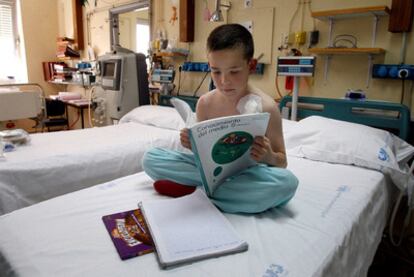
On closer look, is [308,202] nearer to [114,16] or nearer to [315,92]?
[315,92]

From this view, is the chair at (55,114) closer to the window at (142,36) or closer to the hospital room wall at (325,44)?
the window at (142,36)

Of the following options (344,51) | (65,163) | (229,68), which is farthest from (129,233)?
(344,51)

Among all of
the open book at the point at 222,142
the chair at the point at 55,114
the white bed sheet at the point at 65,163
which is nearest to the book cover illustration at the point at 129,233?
the open book at the point at 222,142

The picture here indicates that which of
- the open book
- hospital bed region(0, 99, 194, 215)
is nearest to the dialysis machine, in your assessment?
hospital bed region(0, 99, 194, 215)

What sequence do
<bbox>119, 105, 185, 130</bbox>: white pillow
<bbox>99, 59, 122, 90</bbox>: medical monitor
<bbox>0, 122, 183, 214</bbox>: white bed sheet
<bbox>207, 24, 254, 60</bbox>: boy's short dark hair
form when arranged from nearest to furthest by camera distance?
1. <bbox>207, 24, 254, 60</bbox>: boy's short dark hair
2. <bbox>0, 122, 183, 214</bbox>: white bed sheet
3. <bbox>119, 105, 185, 130</bbox>: white pillow
4. <bbox>99, 59, 122, 90</bbox>: medical monitor

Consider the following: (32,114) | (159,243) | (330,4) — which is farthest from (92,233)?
(32,114)

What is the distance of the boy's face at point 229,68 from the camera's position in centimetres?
102

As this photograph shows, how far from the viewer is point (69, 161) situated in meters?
1.56

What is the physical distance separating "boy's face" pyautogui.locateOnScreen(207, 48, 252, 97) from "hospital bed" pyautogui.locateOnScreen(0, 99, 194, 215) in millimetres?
894

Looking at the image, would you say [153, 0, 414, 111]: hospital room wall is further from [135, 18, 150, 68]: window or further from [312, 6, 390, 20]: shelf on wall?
[135, 18, 150, 68]: window

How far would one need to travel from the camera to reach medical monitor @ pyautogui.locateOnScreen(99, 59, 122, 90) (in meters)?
2.60

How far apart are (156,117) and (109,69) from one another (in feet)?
2.57

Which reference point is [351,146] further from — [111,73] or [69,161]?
[111,73]

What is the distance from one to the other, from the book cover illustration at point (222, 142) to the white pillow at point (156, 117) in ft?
4.16
